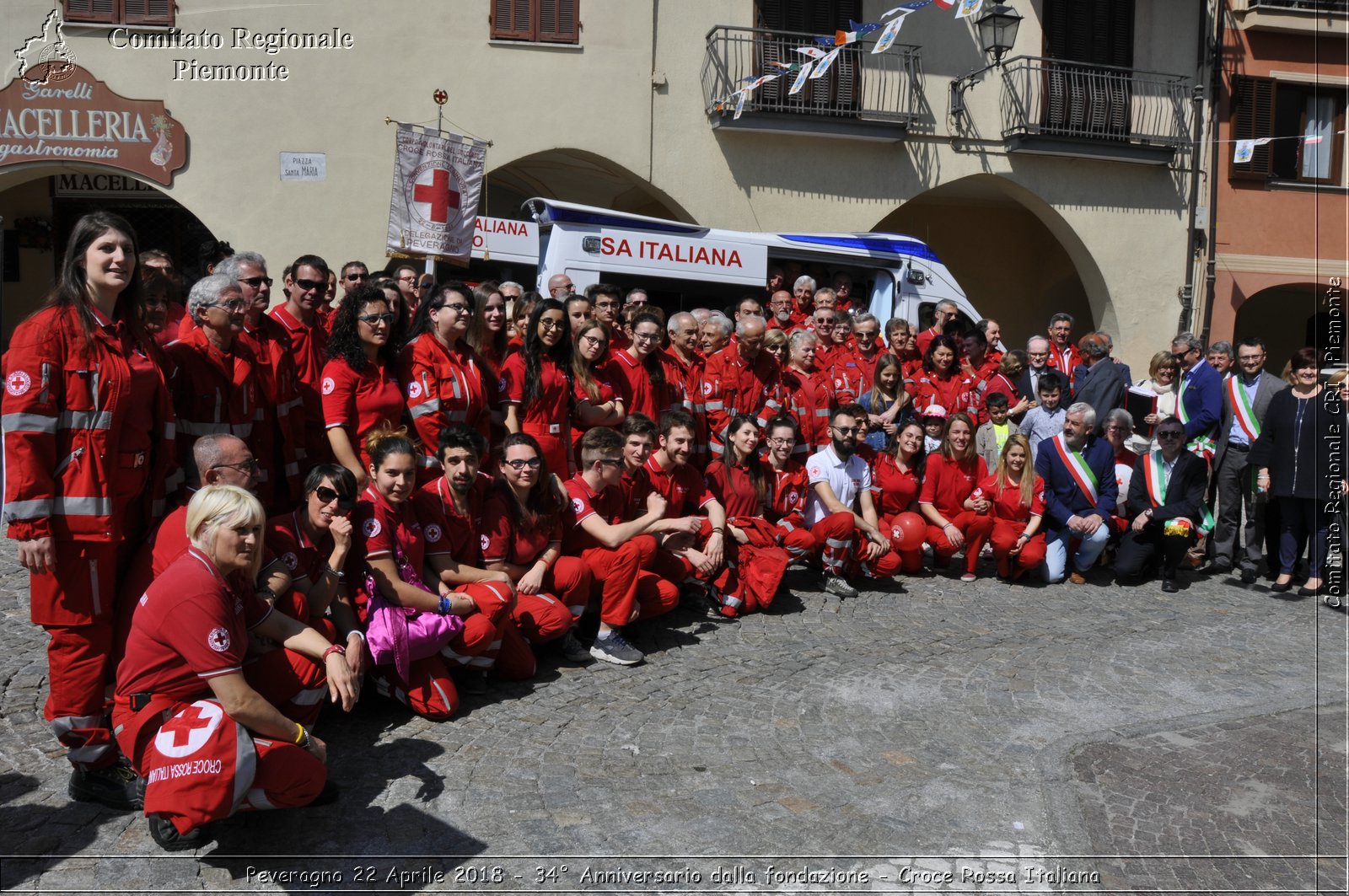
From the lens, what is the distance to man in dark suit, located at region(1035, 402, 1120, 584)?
899 centimetres

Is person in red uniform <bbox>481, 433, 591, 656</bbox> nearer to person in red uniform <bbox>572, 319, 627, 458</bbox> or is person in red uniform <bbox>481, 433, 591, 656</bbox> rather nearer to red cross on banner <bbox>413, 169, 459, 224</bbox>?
person in red uniform <bbox>572, 319, 627, 458</bbox>

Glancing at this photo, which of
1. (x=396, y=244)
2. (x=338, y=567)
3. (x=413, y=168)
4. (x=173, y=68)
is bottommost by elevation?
(x=338, y=567)

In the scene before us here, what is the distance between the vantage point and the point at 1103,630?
757 cm

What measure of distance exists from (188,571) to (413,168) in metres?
6.76

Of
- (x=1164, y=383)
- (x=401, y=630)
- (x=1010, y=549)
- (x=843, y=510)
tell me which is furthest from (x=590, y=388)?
(x=1164, y=383)

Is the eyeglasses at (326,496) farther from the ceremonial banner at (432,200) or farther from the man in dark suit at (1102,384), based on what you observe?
the man in dark suit at (1102,384)

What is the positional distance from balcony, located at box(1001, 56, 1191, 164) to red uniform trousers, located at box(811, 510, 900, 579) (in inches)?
405

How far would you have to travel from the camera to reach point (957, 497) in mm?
8852

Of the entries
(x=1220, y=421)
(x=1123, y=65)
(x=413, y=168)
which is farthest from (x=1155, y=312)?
(x=413, y=168)

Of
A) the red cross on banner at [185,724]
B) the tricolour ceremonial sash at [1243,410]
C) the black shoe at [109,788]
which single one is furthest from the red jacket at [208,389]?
the tricolour ceremonial sash at [1243,410]

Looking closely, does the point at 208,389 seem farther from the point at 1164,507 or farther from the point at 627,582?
the point at 1164,507

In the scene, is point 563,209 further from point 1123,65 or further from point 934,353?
point 1123,65

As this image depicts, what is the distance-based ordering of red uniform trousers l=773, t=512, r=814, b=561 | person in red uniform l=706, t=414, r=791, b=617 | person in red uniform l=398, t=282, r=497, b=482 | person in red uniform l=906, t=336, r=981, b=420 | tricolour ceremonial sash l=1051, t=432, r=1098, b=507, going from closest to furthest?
person in red uniform l=398, t=282, r=497, b=482 < person in red uniform l=706, t=414, r=791, b=617 < red uniform trousers l=773, t=512, r=814, b=561 < tricolour ceremonial sash l=1051, t=432, r=1098, b=507 < person in red uniform l=906, t=336, r=981, b=420

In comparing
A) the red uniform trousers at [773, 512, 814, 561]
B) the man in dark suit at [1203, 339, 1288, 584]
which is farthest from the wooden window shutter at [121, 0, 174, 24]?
the man in dark suit at [1203, 339, 1288, 584]
